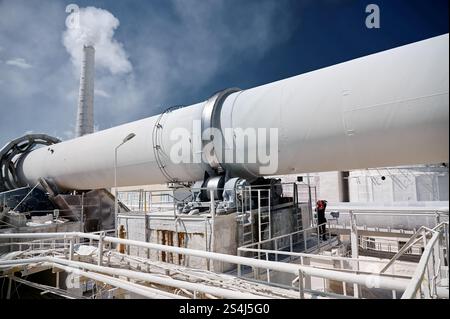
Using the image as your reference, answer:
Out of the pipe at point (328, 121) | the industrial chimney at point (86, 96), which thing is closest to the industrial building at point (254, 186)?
the pipe at point (328, 121)

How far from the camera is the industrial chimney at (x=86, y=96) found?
19.5m

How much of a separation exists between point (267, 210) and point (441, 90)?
438cm

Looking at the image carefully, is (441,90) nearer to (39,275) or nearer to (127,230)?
(127,230)

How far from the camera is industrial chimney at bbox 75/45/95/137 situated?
19.5 metres

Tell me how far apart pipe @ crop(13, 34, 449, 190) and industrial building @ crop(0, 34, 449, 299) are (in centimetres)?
2

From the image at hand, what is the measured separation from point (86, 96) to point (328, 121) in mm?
18674

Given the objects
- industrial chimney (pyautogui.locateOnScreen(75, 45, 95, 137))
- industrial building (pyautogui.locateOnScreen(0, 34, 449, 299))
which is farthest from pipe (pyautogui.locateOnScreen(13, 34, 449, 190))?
industrial chimney (pyautogui.locateOnScreen(75, 45, 95, 137))

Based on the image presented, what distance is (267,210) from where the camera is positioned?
747cm

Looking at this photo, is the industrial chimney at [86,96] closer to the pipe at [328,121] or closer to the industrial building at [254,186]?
the industrial building at [254,186]

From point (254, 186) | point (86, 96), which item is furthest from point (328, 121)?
point (86, 96)

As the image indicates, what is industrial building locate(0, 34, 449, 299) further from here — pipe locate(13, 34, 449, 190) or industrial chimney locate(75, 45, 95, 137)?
industrial chimney locate(75, 45, 95, 137)

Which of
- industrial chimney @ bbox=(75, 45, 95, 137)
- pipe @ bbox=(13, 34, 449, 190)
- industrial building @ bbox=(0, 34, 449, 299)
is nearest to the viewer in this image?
industrial building @ bbox=(0, 34, 449, 299)
